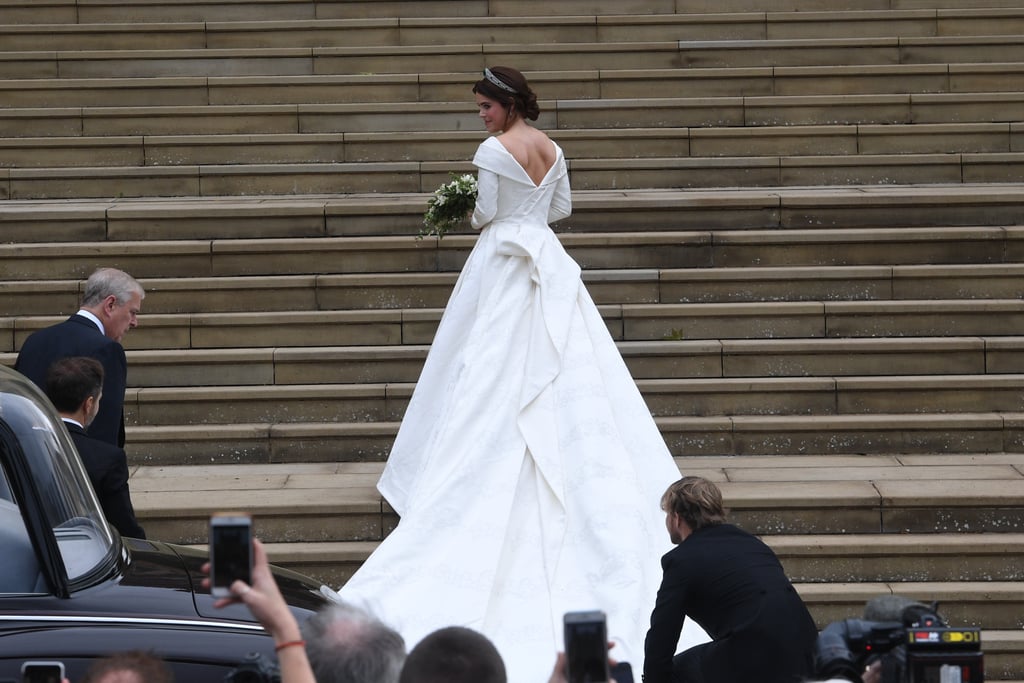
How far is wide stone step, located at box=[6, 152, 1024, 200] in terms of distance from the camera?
1093cm

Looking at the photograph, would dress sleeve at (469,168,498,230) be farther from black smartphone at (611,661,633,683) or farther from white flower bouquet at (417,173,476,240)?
black smartphone at (611,661,633,683)

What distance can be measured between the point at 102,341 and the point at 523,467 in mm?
2037

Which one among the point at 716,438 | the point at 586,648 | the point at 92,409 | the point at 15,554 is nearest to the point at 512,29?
the point at 716,438

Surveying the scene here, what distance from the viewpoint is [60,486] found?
4289 millimetres

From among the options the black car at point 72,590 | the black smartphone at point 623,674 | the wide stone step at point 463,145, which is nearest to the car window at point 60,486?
the black car at point 72,590

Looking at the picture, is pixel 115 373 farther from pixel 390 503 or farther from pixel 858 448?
pixel 858 448

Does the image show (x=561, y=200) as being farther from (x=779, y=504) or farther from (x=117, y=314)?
(x=117, y=314)

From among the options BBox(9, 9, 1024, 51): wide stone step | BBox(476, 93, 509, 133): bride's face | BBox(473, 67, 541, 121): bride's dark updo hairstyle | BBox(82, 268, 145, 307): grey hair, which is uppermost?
BBox(9, 9, 1024, 51): wide stone step

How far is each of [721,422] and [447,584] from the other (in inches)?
114

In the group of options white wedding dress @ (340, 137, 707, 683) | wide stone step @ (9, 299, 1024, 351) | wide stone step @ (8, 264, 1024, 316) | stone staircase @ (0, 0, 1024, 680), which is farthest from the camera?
wide stone step @ (8, 264, 1024, 316)

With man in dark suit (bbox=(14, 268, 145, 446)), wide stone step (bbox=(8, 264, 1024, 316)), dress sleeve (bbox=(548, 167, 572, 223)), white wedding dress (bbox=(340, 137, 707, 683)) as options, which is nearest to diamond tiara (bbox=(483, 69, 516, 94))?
white wedding dress (bbox=(340, 137, 707, 683))

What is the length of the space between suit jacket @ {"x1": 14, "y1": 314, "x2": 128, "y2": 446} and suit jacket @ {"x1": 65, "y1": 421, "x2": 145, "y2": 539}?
0.57 metres

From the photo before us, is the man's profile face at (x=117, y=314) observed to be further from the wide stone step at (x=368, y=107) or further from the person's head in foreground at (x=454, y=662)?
the wide stone step at (x=368, y=107)

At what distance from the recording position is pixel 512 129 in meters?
6.85
